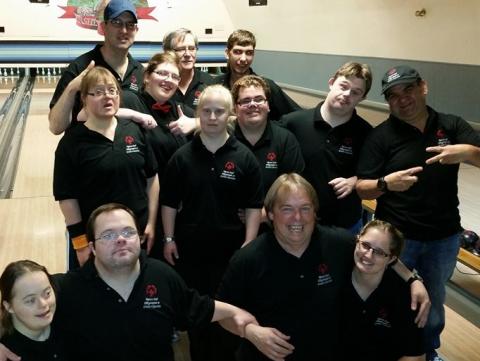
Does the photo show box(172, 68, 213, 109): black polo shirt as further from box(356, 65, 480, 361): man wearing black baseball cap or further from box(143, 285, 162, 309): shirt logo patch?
box(143, 285, 162, 309): shirt logo patch

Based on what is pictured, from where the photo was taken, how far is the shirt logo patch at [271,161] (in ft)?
7.10

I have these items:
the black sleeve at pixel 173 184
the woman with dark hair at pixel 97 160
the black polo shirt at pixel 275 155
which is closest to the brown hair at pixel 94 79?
the woman with dark hair at pixel 97 160

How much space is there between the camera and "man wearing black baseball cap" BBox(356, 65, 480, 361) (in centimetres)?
200

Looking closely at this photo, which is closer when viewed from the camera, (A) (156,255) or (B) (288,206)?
(B) (288,206)

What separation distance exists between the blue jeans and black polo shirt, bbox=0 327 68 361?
4.65 feet

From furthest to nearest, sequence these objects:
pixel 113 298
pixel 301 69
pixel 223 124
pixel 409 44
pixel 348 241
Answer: pixel 301 69
pixel 409 44
pixel 223 124
pixel 348 241
pixel 113 298

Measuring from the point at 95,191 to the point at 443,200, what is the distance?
140cm

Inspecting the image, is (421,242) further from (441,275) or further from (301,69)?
(301,69)

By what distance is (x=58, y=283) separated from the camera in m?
1.62

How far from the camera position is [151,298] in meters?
1.64

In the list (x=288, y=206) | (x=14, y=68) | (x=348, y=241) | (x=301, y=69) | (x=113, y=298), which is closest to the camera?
(x=113, y=298)

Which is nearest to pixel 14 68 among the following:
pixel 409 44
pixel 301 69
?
pixel 301 69

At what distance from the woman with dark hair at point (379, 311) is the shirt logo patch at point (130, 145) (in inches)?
37.2

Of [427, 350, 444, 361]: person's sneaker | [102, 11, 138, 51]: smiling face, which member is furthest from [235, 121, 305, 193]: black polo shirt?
[427, 350, 444, 361]: person's sneaker
